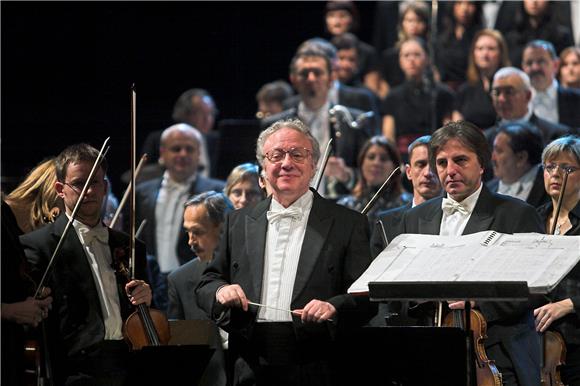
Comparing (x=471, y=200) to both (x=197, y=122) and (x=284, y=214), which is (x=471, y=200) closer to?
(x=284, y=214)

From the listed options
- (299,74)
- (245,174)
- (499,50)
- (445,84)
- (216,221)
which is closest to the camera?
(216,221)

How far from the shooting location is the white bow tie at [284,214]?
3828mm

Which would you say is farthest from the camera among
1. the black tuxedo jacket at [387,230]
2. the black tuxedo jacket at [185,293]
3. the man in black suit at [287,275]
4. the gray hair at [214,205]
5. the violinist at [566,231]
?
the gray hair at [214,205]

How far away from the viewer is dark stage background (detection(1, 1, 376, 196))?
9461 mm

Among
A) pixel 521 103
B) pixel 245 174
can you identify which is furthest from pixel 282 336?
pixel 521 103

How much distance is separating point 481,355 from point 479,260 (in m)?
0.54

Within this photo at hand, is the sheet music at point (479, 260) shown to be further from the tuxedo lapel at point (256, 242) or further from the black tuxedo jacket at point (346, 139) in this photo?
the black tuxedo jacket at point (346, 139)

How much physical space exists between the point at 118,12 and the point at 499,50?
3.76 m

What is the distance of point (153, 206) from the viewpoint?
705 cm

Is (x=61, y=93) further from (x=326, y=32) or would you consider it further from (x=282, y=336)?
(x=282, y=336)

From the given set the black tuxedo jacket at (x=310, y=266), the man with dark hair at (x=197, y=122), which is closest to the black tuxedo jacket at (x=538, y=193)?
the black tuxedo jacket at (x=310, y=266)

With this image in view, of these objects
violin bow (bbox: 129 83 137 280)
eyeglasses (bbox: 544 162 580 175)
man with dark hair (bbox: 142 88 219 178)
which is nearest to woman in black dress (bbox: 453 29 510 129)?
man with dark hair (bbox: 142 88 219 178)

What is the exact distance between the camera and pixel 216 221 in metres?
5.14

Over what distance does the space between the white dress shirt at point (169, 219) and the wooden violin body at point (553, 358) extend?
10.1ft
